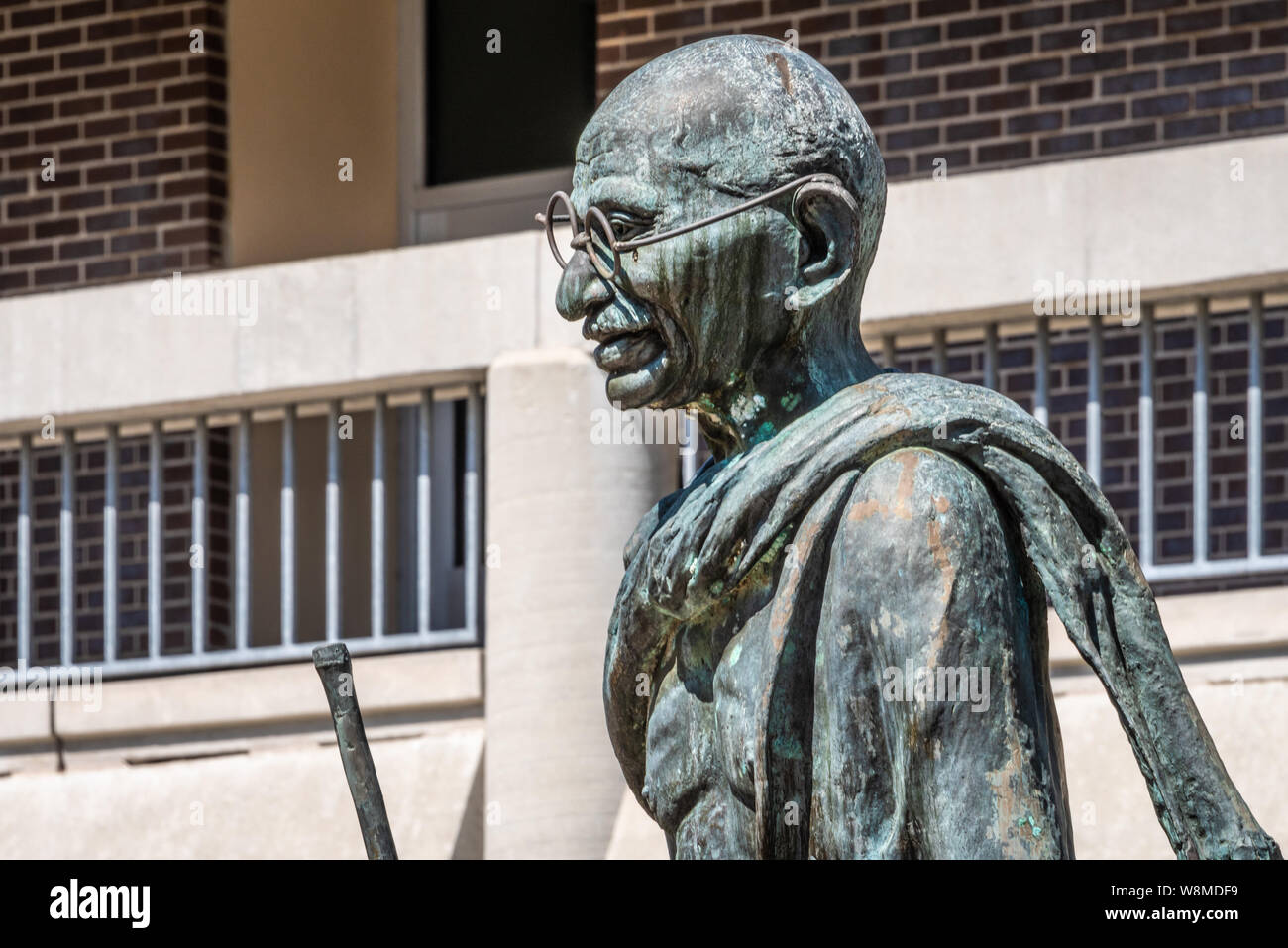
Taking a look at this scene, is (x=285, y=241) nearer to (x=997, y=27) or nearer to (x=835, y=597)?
(x=997, y=27)

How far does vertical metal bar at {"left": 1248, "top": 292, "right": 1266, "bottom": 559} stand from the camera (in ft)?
27.7

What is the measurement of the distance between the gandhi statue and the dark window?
882 cm

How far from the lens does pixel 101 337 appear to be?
10.1 meters

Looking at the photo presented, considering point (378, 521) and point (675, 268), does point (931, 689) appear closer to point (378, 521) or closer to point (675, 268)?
point (675, 268)

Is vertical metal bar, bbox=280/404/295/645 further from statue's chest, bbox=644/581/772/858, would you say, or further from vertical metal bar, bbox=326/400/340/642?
statue's chest, bbox=644/581/772/858

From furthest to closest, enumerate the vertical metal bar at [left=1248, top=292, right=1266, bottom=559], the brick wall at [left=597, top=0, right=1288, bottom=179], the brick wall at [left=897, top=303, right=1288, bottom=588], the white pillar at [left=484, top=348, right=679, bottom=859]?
the brick wall at [left=597, top=0, right=1288, bottom=179]
the brick wall at [left=897, top=303, right=1288, bottom=588]
the white pillar at [left=484, top=348, right=679, bottom=859]
the vertical metal bar at [left=1248, top=292, right=1266, bottom=559]

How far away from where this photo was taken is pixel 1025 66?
35.6 ft

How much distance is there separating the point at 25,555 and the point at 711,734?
7.16 metres

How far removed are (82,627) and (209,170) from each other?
1861 mm

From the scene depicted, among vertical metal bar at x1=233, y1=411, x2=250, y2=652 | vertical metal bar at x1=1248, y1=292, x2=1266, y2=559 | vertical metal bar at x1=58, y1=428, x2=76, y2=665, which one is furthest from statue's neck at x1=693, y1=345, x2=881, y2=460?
vertical metal bar at x1=58, y1=428, x2=76, y2=665

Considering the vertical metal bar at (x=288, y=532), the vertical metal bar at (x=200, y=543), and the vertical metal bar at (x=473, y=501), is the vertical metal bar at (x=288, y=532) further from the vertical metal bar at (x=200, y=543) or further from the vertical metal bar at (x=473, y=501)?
the vertical metal bar at (x=473, y=501)

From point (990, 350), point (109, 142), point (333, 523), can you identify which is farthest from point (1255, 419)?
point (109, 142)

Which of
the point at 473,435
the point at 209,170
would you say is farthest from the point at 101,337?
the point at 209,170

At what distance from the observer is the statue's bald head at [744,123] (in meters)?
3.41
